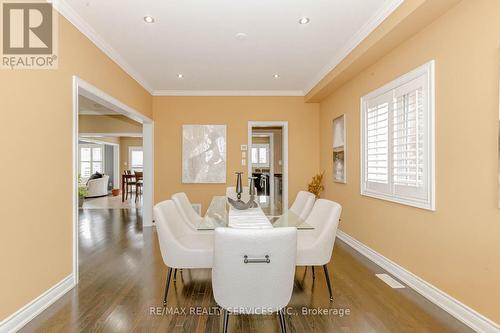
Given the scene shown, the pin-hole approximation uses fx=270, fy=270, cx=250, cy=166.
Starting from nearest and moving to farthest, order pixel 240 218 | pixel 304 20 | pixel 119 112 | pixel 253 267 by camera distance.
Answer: pixel 253 267 < pixel 240 218 < pixel 304 20 < pixel 119 112

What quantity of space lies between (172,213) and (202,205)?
9.53ft

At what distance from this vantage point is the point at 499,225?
1.83 meters

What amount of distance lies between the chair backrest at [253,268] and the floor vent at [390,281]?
5.55 feet

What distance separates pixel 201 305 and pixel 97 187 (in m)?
9.25

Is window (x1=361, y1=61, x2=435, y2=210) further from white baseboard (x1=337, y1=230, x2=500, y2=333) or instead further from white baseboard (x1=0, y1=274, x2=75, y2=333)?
white baseboard (x1=0, y1=274, x2=75, y2=333)

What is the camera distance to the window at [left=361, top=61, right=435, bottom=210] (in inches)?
98.4

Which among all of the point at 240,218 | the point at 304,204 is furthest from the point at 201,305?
the point at 304,204

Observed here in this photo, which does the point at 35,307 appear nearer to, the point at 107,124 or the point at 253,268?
the point at 253,268

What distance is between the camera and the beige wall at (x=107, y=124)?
8023 mm

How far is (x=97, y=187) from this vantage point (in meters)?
9.98

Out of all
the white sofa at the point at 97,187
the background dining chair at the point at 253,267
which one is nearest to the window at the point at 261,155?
the white sofa at the point at 97,187

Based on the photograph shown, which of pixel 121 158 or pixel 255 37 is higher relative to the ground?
pixel 255 37

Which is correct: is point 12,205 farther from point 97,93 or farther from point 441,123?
point 441,123

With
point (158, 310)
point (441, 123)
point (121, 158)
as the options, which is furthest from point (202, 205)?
point (121, 158)
